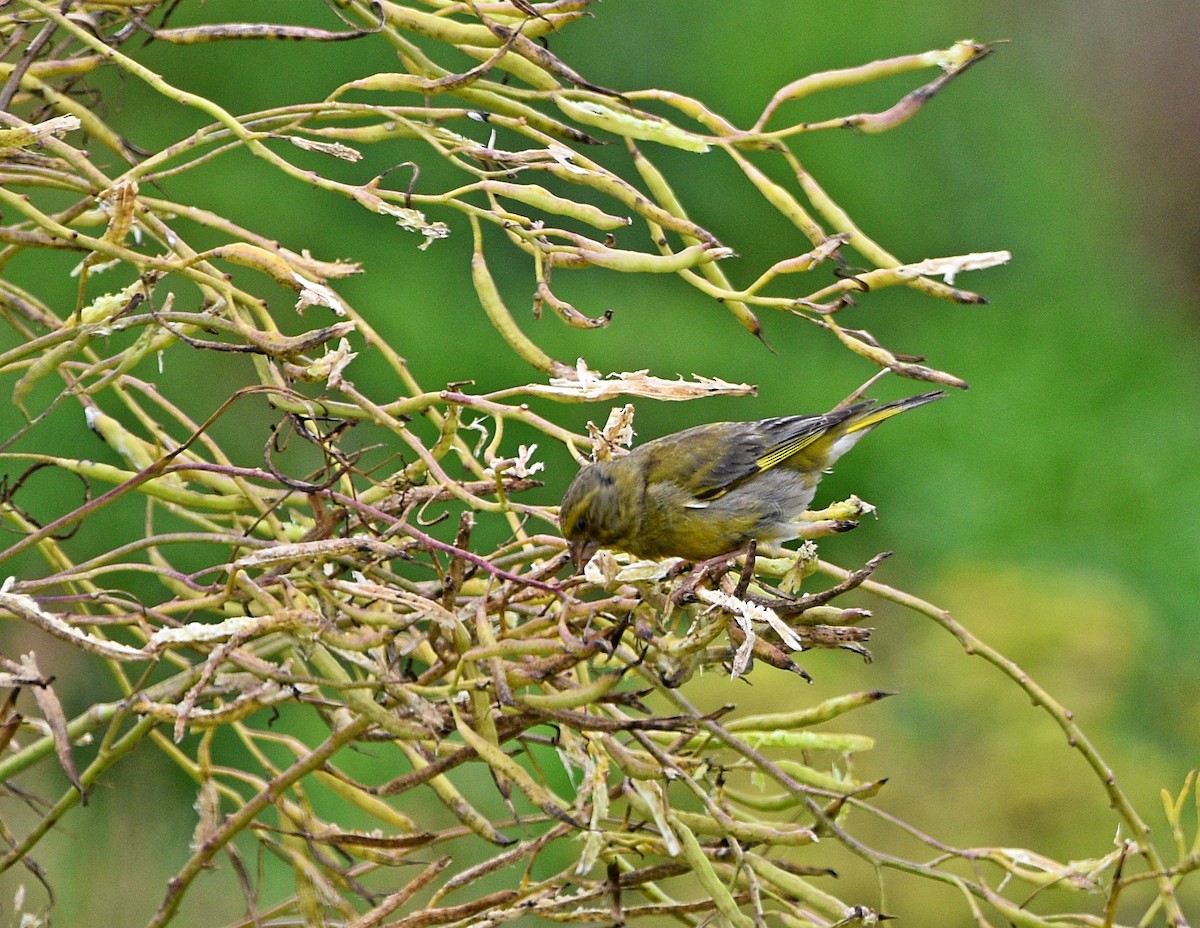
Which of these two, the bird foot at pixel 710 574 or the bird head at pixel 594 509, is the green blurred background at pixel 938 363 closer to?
the bird head at pixel 594 509

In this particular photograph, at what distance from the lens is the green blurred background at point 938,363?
15.2ft

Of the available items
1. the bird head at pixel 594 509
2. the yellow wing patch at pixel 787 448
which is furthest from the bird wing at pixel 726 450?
the bird head at pixel 594 509

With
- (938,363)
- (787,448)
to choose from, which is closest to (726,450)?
(787,448)

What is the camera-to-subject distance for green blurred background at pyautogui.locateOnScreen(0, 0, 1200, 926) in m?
4.62

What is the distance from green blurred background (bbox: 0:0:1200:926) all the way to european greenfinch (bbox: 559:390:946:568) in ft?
4.18

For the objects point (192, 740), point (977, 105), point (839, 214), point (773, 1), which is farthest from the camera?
point (977, 105)

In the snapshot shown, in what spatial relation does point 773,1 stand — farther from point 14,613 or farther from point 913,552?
point 14,613

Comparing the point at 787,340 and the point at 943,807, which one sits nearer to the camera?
the point at 943,807

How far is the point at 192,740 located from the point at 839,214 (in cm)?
324

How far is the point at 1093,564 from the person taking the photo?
592 centimetres

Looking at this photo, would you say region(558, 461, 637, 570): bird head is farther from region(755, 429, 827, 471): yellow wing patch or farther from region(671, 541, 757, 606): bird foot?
region(671, 541, 757, 606): bird foot

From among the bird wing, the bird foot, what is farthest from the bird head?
the bird foot

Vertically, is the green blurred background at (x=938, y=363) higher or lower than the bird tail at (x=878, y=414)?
lower

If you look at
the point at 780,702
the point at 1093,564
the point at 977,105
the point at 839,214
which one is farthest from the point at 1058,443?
the point at 839,214
